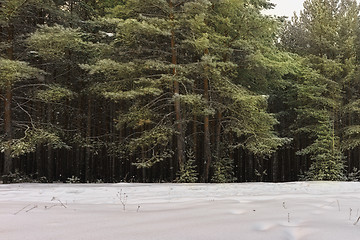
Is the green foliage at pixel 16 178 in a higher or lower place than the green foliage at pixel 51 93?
lower

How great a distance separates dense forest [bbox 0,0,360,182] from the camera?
11656mm

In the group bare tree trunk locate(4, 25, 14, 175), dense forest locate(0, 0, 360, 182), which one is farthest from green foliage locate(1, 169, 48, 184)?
bare tree trunk locate(4, 25, 14, 175)

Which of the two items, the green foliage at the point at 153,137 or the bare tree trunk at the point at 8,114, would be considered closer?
the green foliage at the point at 153,137

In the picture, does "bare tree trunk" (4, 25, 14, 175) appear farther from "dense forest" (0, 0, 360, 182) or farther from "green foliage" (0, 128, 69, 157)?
"green foliage" (0, 128, 69, 157)

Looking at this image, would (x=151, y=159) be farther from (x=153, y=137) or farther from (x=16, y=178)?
(x=16, y=178)

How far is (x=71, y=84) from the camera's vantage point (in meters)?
16.6

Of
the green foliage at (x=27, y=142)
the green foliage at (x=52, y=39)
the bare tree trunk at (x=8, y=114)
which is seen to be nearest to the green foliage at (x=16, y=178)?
the bare tree trunk at (x=8, y=114)

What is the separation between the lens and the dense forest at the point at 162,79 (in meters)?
11.7

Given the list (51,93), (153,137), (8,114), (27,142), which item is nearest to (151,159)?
(153,137)

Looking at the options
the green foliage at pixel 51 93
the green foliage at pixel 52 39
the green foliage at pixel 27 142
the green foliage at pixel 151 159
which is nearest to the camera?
the green foliage at pixel 27 142

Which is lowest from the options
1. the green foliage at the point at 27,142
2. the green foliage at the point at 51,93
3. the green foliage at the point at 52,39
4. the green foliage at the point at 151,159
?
the green foliage at the point at 151,159

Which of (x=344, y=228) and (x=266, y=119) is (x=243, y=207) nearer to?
(x=344, y=228)

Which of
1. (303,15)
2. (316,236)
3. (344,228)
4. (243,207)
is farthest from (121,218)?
(303,15)

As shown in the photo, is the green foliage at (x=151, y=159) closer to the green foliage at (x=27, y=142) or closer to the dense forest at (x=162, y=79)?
the dense forest at (x=162, y=79)
